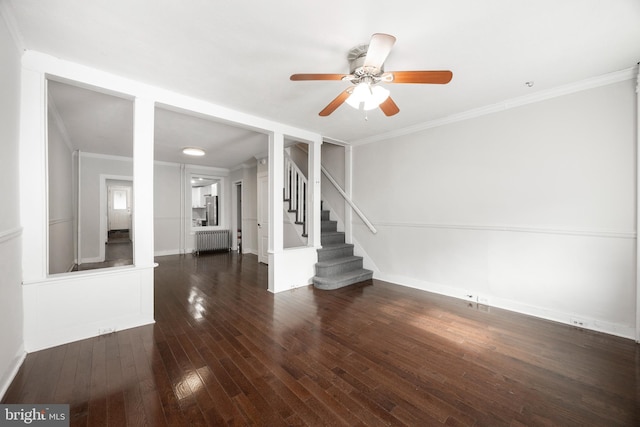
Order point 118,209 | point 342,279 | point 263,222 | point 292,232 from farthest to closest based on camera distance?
point 118,209, point 263,222, point 292,232, point 342,279

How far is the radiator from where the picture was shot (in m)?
7.21

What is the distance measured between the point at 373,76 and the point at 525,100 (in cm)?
225

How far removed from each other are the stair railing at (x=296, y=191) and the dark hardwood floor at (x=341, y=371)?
207 cm

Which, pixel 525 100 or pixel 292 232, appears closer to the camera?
pixel 525 100

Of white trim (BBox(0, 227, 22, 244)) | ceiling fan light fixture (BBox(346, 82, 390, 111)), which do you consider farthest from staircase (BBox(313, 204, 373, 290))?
white trim (BBox(0, 227, 22, 244))

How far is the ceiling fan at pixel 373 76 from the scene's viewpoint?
1.70 metres

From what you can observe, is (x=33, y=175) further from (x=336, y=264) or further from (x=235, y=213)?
(x=235, y=213)

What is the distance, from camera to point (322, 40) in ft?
6.42

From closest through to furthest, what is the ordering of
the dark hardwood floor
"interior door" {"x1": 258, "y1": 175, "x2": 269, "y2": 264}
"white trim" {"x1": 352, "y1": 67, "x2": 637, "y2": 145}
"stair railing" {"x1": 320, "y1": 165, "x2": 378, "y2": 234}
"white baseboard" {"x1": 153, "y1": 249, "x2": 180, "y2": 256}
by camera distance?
1. the dark hardwood floor
2. "white trim" {"x1": 352, "y1": 67, "x2": 637, "y2": 145}
3. "stair railing" {"x1": 320, "y1": 165, "x2": 378, "y2": 234}
4. "interior door" {"x1": 258, "y1": 175, "x2": 269, "y2": 264}
5. "white baseboard" {"x1": 153, "y1": 249, "x2": 180, "y2": 256}

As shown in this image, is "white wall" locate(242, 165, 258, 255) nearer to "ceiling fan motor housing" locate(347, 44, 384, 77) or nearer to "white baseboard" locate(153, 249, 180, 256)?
"white baseboard" locate(153, 249, 180, 256)

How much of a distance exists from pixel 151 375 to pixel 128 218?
1160cm

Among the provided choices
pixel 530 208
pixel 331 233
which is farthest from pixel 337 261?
pixel 530 208

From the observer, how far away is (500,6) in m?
1.65

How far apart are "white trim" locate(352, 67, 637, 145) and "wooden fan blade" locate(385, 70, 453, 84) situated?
191 centimetres
